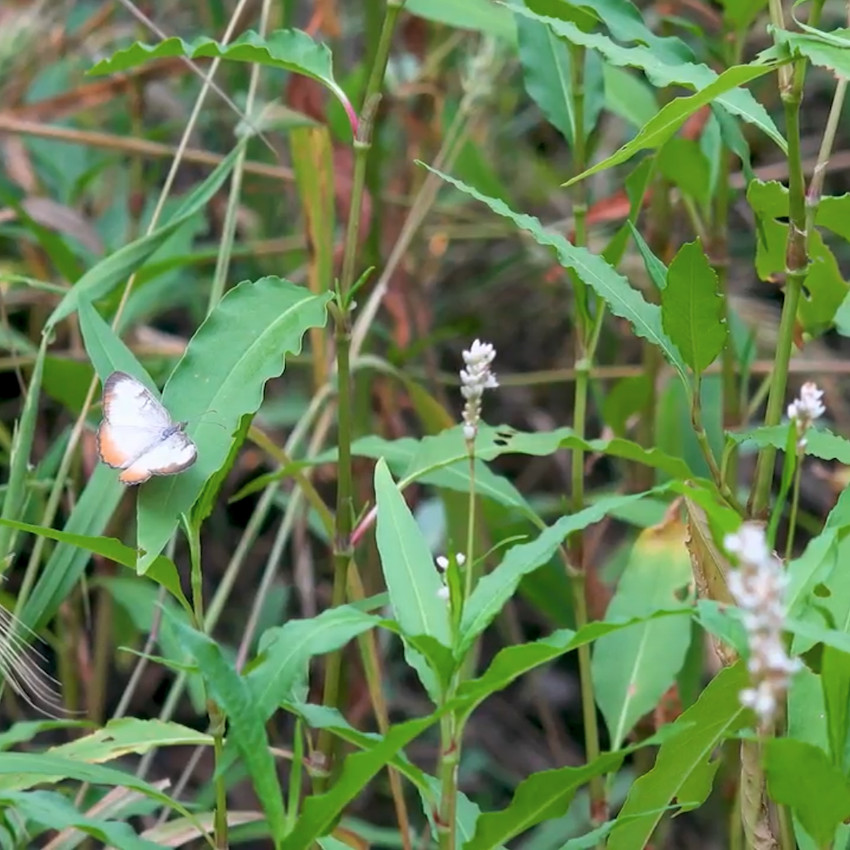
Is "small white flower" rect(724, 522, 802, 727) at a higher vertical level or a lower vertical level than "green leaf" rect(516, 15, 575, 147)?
lower

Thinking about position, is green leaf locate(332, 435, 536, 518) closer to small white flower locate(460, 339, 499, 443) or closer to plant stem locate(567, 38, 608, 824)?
plant stem locate(567, 38, 608, 824)

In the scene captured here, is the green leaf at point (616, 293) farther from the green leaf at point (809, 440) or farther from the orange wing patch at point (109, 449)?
the orange wing patch at point (109, 449)

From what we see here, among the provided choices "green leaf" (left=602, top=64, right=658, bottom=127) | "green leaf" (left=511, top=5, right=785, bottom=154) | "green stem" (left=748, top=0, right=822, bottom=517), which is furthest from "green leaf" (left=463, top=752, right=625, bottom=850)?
"green leaf" (left=602, top=64, right=658, bottom=127)

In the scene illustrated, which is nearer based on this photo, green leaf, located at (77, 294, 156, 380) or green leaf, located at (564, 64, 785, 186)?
green leaf, located at (564, 64, 785, 186)

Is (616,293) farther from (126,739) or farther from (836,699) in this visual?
(126,739)

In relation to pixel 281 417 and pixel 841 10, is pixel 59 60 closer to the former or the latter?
pixel 281 417

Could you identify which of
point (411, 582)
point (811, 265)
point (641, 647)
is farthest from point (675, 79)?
point (641, 647)

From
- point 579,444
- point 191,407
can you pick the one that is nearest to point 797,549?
point 579,444
